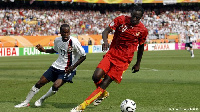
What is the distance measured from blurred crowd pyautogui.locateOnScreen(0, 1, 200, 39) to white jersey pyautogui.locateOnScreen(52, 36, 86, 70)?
1414 inches

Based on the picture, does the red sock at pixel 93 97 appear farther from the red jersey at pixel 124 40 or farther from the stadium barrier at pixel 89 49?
the stadium barrier at pixel 89 49

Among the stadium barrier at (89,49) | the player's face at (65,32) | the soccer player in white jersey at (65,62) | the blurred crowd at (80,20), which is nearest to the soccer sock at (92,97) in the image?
the soccer player in white jersey at (65,62)

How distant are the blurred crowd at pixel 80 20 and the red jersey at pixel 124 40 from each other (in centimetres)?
3694

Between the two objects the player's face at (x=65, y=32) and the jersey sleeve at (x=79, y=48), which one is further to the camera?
the jersey sleeve at (x=79, y=48)

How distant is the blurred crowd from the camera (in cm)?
4675

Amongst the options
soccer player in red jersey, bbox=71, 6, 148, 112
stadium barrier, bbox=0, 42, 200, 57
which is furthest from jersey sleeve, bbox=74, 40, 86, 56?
stadium barrier, bbox=0, 42, 200, 57

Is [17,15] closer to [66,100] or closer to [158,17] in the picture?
[158,17]

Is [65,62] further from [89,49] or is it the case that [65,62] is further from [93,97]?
[89,49]

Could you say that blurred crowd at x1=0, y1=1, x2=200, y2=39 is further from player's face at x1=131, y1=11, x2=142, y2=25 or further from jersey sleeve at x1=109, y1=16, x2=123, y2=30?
player's face at x1=131, y1=11, x2=142, y2=25

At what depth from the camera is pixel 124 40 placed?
7.64 metres

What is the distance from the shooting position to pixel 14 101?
30.7 ft

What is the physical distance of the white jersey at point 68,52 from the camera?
8.25 meters

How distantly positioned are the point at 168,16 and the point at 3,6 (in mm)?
28236

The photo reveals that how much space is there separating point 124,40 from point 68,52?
141cm
